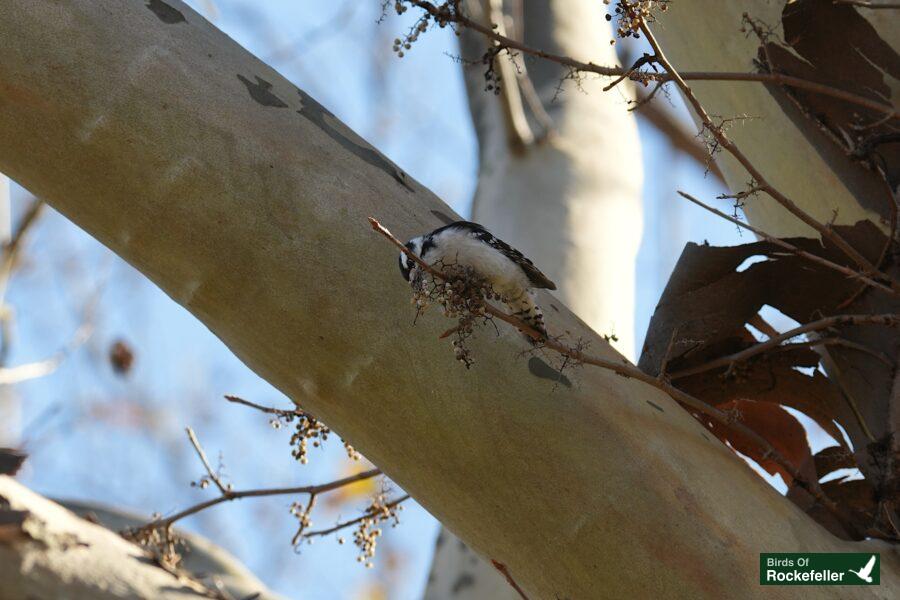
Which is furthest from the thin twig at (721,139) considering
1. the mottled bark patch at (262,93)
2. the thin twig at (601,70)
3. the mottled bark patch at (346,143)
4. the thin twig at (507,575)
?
the thin twig at (507,575)

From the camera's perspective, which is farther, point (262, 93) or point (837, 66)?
point (837, 66)

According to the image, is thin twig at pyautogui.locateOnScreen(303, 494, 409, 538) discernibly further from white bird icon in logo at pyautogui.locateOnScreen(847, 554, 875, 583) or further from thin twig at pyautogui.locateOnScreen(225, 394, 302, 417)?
white bird icon in logo at pyautogui.locateOnScreen(847, 554, 875, 583)

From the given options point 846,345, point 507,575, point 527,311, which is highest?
point 846,345

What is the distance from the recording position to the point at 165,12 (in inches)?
58.5

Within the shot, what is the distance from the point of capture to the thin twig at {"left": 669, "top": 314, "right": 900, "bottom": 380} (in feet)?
4.85

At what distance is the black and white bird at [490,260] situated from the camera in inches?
58.2

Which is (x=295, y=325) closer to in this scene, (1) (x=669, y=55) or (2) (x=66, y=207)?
(2) (x=66, y=207)

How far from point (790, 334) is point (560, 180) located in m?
1.15

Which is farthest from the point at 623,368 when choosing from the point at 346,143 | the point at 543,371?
the point at 346,143

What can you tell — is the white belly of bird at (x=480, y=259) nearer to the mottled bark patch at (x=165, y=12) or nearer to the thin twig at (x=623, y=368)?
the thin twig at (x=623, y=368)

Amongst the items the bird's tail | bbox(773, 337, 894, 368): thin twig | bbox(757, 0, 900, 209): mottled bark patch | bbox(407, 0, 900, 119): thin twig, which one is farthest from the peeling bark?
bbox(757, 0, 900, 209): mottled bark patch

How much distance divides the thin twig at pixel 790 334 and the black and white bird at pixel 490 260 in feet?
0.90

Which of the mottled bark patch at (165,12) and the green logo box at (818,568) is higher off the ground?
the mottled bark patch at (165,12)

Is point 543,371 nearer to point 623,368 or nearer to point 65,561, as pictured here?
point 623,368
